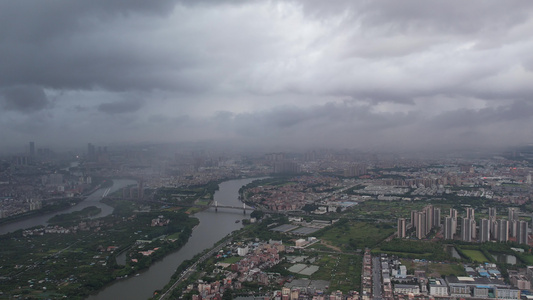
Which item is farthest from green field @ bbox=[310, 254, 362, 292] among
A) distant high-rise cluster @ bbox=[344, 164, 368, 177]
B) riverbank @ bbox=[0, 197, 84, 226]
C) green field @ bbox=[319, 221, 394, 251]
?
distant high-rise cluster @ bbox=[344, 164, 368, 177]

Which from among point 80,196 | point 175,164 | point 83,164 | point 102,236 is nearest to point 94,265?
point 102,236

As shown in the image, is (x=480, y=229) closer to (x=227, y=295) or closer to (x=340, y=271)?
(x=340, y=271)

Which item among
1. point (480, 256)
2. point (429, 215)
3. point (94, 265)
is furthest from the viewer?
point (429, 215)

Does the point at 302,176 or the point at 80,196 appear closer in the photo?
the point at 80,196

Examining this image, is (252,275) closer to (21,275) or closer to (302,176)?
(21,275)

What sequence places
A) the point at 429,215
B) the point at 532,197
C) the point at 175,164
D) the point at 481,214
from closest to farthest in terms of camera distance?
the point at 429,215 < the point at 481,214 < the point at 532,197 < the point at 175,164

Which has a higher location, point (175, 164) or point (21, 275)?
point (175, 164)
